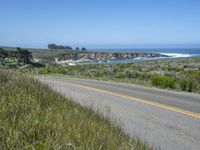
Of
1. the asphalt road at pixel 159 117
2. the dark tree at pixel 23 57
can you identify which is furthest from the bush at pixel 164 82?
the dark tree at pixel 23 57

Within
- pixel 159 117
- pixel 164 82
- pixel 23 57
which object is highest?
pixel 23 57

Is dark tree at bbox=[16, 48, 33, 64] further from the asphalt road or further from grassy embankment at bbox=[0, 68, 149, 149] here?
grassy embankment at bbox=[0, 68, 149, 149]

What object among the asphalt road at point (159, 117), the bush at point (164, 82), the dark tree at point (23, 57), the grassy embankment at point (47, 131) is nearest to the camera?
the grassy embankment at point (47, 131)

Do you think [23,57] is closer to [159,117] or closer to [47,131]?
[159,117]

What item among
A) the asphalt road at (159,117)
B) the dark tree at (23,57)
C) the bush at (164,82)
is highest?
the dark tree at (23,57)

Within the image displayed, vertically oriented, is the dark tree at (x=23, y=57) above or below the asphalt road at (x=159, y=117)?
above

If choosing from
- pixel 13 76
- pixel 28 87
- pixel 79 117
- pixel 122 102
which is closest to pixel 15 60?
pixel 13 76

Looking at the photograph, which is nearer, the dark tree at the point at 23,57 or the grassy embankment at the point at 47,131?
the grassy embankment at the point at 47,131

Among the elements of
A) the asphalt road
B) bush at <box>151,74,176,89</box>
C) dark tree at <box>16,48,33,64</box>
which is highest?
dark tree at <box>16,48,33,64</box>

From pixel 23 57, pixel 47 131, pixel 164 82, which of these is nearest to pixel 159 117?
pixel 47 131

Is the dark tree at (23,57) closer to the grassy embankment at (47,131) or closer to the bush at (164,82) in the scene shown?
the grassy embankment at (47,131)

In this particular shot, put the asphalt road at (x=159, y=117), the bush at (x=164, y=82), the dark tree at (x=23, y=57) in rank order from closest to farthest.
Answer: the asphalt road at (x=159, y=117)
the dark tree at (x=23, y=57)
the bush at (x=164, y=82)

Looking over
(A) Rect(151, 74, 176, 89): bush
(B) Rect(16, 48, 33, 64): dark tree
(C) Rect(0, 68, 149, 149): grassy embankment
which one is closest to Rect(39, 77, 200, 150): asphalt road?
(C) Rect(0, 68, 149, 149): grassy embankment

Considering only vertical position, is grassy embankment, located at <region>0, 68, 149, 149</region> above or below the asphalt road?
above
